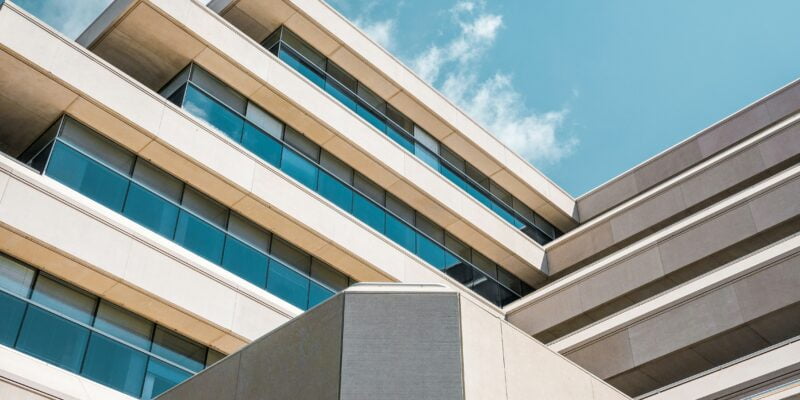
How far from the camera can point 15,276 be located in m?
15.4

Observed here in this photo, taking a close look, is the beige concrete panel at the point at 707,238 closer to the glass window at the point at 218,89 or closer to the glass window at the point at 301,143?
the glass window at the point at 301,143

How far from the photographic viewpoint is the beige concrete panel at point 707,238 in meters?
22.1

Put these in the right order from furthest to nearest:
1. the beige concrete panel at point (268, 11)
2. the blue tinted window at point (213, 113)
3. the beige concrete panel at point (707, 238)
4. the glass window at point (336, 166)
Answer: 1. the beige concrete panel at point (268, 11)
2. the glass window at point (336, 166)
3. the beige concrete panel at point (707, 238)
4. the blue tinted window at point (213, 113)

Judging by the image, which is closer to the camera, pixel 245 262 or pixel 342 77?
pixel 245 262

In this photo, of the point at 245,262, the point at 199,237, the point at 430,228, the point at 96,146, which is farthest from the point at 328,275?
the point at 96,146

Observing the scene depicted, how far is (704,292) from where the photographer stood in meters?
19.7

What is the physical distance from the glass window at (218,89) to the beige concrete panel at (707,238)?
11986 millimetres

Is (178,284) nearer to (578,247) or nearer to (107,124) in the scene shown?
(107,124)

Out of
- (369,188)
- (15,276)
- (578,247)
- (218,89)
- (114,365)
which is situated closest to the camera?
(15,276)

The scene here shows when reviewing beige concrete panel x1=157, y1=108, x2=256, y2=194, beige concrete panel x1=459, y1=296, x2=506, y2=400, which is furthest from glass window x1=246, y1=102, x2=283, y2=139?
beige concrete panel x1=459, y1=296, x2=506, y2=400

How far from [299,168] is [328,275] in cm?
297

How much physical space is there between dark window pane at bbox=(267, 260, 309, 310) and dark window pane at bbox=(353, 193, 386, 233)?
320 centimetres

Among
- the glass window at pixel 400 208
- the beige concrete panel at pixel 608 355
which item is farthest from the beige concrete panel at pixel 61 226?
the beige concrete panel at pixel 608 355

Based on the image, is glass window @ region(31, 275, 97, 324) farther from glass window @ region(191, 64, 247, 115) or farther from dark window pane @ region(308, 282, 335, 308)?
glass window @ region(191, 64, 247, 115)
